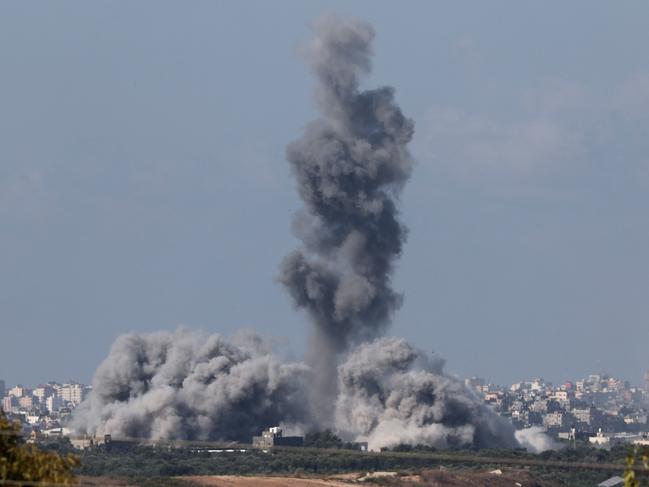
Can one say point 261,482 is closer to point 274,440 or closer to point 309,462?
point 309,462

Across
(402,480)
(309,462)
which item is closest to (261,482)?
(402,480)

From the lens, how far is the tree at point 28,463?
33.2m

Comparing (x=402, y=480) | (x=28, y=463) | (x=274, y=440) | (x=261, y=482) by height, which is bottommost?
(x=28, y=463)

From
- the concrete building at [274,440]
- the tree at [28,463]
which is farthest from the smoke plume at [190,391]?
the tree at [28,463]

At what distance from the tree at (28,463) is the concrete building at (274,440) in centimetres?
7236

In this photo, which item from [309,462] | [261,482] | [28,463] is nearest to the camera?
[28,463]

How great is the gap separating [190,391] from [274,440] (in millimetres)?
7749

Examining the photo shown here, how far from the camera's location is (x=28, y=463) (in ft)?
111

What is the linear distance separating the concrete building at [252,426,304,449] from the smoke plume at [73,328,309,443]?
3145 millimetres

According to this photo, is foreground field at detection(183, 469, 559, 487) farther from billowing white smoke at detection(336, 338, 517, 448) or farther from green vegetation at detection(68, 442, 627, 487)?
billowing white smoke at detection(336, 338, 517, 448)

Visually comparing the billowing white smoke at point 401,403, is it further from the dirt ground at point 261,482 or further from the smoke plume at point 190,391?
the dirt ground at point 261,482

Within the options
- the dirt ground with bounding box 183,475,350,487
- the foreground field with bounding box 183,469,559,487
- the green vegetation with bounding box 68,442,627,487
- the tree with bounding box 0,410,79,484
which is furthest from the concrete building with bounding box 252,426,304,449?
the tree with bounding box 0,410,79,484

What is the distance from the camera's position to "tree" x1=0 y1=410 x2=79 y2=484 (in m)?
33.2

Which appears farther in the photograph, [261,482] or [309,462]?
[309,462]
